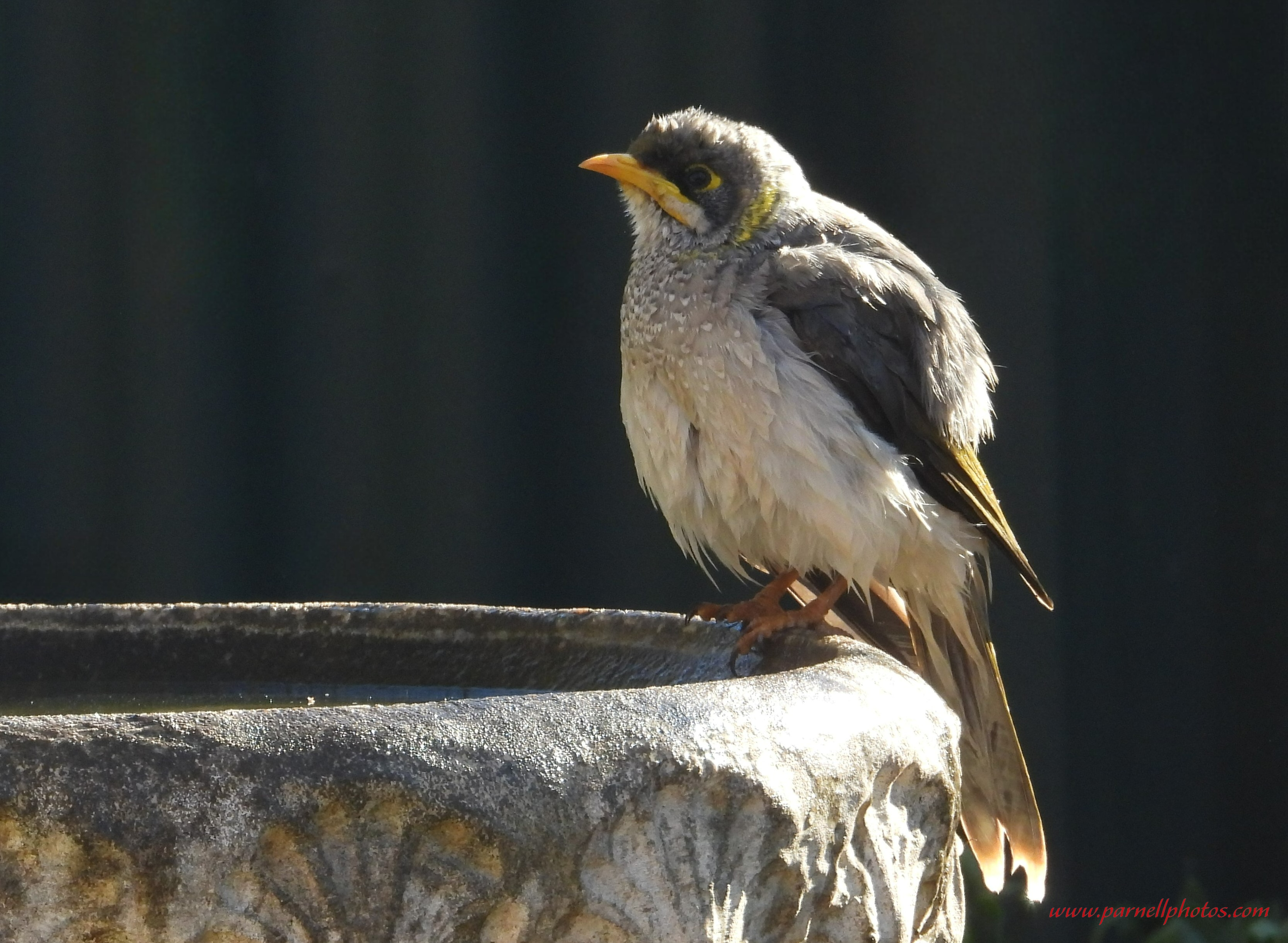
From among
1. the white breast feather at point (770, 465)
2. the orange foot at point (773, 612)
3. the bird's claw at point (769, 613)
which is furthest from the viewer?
the white breast feather at point (770, 465)

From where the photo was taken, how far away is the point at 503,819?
1286 millimetres

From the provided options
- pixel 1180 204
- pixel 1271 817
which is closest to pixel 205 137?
pixel 1180 204

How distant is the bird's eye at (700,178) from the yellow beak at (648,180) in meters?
0.03

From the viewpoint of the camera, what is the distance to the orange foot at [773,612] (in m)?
2.31

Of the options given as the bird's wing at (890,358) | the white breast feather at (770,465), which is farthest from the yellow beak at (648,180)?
the bird's wing at (890,358)

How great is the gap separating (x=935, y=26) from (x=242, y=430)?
2.18 m

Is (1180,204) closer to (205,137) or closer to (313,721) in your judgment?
(205,137)

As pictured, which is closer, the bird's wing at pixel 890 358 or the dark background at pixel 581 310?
the bird's wing at pixel 890 358

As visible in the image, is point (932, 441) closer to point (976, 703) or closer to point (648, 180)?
point (976, 703)

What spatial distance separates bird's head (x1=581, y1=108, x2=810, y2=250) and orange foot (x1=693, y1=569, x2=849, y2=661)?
30.2 inches

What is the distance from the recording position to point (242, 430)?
13.4 feet

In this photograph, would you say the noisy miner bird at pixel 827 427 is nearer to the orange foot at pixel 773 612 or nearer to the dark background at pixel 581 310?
the orange foot at pixel 773 612

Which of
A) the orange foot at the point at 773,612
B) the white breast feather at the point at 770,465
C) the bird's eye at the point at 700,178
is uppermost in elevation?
the bird's eye at the point at 700,178

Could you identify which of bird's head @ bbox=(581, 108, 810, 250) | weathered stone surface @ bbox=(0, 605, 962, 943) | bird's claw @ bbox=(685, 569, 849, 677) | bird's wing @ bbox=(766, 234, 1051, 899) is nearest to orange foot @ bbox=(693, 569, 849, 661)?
bird's claw @ bbox=(685, 569, 849, 677)
